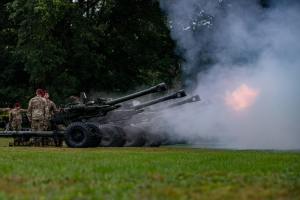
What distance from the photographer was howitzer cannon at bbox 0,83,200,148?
71.3 ft

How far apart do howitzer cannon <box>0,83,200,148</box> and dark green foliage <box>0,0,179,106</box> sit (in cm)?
1095

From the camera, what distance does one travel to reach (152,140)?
1025 inches

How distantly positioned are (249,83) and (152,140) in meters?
4.10

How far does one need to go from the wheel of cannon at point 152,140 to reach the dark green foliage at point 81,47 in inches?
427

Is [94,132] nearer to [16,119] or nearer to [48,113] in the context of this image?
[48,113]

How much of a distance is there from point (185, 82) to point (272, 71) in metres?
7.71

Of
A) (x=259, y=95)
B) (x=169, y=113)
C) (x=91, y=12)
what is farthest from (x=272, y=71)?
(x=91, y=12)

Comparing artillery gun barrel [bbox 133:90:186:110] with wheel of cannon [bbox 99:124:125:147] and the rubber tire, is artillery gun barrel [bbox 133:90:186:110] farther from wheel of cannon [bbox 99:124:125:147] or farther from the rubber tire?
the rubber tire

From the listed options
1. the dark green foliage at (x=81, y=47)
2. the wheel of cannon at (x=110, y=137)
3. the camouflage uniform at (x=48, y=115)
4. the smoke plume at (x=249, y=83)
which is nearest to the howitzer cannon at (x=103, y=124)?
the wheel of cannon at (x=110, y=137)

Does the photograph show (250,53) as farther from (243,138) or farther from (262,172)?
(262,172)

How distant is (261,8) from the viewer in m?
25.0

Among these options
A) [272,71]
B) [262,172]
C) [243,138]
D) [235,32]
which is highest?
[235,32]

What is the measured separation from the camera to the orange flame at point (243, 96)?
24.3 meters

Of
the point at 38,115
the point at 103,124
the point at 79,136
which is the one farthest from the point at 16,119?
the point at 79,136
